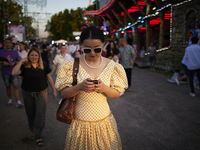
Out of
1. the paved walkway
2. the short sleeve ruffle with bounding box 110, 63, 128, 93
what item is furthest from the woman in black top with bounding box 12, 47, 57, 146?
the short sleeve ruffle with bounding box 110, 63, 128, 93

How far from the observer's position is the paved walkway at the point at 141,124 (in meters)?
3.58

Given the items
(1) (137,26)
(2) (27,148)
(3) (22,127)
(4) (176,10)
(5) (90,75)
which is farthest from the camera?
(1) (137,26)

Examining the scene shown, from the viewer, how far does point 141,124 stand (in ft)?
14.5

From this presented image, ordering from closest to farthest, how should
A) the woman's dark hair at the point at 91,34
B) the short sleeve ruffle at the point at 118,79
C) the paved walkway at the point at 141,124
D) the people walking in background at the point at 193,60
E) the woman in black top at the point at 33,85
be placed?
the woman's dark hair at the point at 91,34
the short sleeve ruffle at the point at 118,79
the paved walkway at the point at 141,124
the woman in black top at the point at 33,85
the people walking in background at the point at 193,60

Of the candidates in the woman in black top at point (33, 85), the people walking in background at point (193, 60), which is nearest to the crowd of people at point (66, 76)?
the woman in black top at point (33, 85)

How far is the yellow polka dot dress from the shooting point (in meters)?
2.03

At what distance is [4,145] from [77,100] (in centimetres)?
244

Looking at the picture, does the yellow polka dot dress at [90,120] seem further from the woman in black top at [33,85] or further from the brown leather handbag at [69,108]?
the woman in black top at [33,85]

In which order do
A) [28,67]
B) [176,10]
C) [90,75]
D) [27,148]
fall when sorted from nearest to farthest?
[90,75], [27,148], [28,67], [176,10]

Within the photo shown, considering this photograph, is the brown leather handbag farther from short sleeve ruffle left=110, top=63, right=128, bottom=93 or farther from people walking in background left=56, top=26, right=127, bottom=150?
short sleeve ruffle left=110, top=63, right=128, bottom=93

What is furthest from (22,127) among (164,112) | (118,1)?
(118,1)

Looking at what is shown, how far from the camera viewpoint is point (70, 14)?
68.6 m

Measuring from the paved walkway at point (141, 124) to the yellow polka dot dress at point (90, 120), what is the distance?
154 centimetres

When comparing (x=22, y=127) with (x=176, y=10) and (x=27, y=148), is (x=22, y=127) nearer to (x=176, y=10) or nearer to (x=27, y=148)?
(x=27, y=148)
